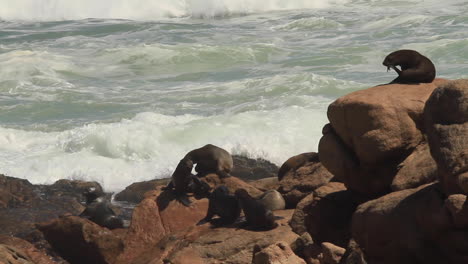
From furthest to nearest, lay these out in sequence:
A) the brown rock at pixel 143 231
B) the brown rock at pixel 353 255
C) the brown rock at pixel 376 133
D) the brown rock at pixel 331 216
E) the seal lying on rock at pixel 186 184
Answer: the seal lying on rock at pixel 186 184, the brown rock at pixel 143 231, the brown rock at pixel 331 216, the brown rock at pixel 376 133, the brown rock at pixel 353 255

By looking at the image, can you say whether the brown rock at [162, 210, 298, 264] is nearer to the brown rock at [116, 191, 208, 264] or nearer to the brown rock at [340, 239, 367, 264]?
the brown rock at [116, 191, 208, 264]

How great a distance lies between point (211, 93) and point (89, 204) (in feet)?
33.4

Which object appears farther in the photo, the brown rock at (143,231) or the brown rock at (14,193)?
the brown rock at (14,193)

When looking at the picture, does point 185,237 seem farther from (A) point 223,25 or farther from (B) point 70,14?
(B) point 70,14

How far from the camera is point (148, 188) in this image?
12.8 m

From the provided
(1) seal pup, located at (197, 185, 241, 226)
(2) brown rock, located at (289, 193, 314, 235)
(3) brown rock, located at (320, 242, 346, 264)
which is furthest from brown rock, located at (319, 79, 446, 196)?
(1) seal pup, located at (197, 185, 241, 226)

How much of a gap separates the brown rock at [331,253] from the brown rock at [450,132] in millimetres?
1015

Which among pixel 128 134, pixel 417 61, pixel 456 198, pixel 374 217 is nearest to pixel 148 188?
pixel 128 134

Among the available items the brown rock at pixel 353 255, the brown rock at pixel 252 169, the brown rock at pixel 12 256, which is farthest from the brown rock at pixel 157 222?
the brown rock at pixel 252 169

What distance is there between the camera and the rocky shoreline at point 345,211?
6035mm

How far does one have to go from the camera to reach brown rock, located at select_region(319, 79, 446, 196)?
288 inches

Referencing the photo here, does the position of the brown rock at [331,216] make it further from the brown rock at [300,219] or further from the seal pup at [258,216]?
the seal pup at [258,216]

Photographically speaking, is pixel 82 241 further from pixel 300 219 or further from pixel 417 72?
pixel 417 72

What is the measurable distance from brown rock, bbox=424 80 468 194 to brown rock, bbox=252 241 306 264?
1317mm
